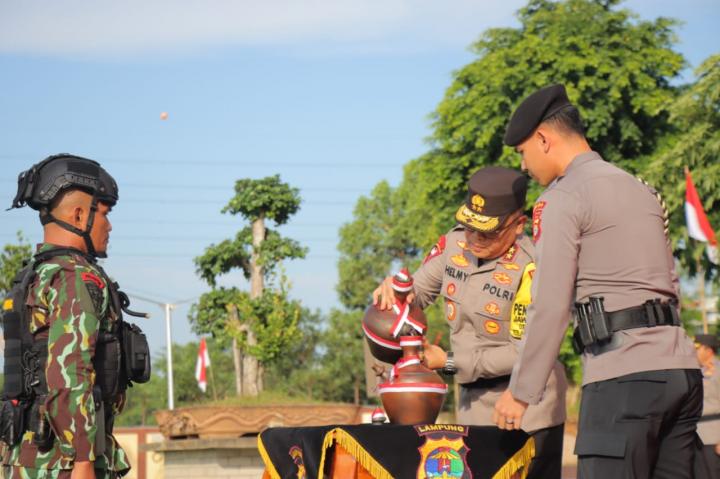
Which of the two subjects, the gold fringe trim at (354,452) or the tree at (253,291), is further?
the tree at (253,291)

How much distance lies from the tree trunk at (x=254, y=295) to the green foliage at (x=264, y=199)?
21 cm

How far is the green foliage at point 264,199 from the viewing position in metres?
18.8


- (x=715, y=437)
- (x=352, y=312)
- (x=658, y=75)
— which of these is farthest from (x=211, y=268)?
(x=352, y=312)

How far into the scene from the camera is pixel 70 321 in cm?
446

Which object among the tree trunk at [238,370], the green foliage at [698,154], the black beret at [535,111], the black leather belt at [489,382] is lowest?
the black leather belt at [489,382]

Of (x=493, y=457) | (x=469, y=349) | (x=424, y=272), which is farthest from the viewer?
(x=424, y=272)

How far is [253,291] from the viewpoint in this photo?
18.8 meters

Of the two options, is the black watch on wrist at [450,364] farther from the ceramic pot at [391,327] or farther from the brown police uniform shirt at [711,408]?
the brown police uniform shirt at [711,408]

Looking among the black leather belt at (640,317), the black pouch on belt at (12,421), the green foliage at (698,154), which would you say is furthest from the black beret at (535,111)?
the green foliage at (698,154)

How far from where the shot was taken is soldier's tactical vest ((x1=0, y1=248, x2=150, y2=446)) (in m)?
4.53

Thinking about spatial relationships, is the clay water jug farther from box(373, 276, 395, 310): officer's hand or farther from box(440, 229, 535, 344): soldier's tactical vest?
box(440, 229, 535, 344): soldier's tactical vest

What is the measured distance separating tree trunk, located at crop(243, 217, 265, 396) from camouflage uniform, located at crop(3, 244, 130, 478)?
13.2 meters

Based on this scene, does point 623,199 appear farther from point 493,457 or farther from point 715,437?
Result: point 715,437

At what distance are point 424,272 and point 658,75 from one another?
28264mm
